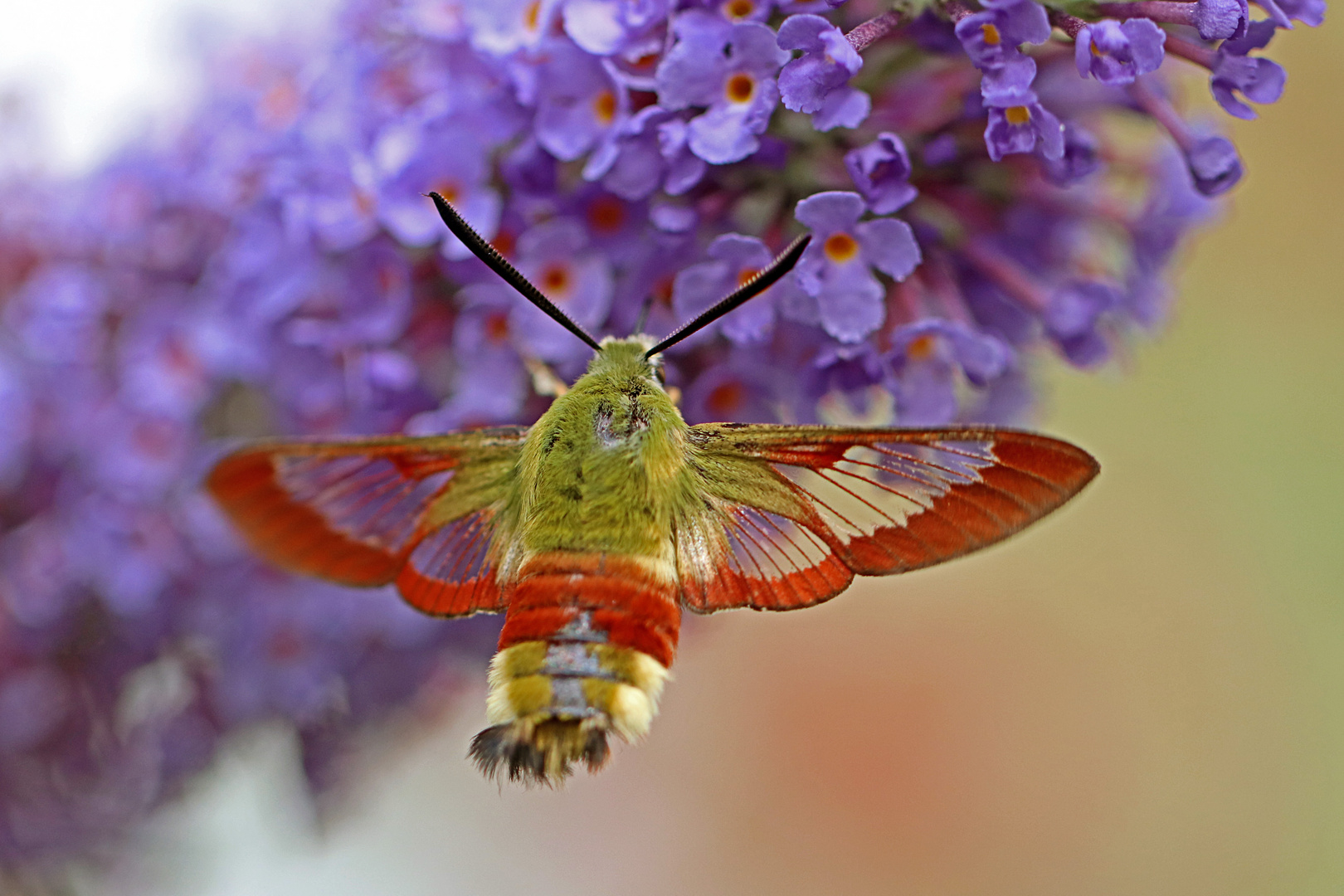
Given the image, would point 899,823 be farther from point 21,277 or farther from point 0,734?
point 21,277

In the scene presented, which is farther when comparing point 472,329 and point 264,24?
point 264,24

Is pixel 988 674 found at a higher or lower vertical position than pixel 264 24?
lower

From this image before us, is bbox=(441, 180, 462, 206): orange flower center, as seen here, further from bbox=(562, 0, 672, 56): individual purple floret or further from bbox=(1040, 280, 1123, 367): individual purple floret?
bbox=(1040, 280, 1123, 367): individual purple floret

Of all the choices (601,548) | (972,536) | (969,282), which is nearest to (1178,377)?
(969,282)

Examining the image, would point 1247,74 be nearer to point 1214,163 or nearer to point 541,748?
point 1214,163

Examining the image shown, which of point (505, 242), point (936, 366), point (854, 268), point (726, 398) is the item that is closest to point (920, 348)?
point (936, 366)

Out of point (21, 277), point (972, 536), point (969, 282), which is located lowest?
point (972, 536)

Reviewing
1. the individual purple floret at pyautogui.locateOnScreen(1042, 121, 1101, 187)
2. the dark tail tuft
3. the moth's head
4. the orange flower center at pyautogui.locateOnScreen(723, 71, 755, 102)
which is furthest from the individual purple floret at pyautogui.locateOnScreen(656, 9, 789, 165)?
the dark tail tuft
